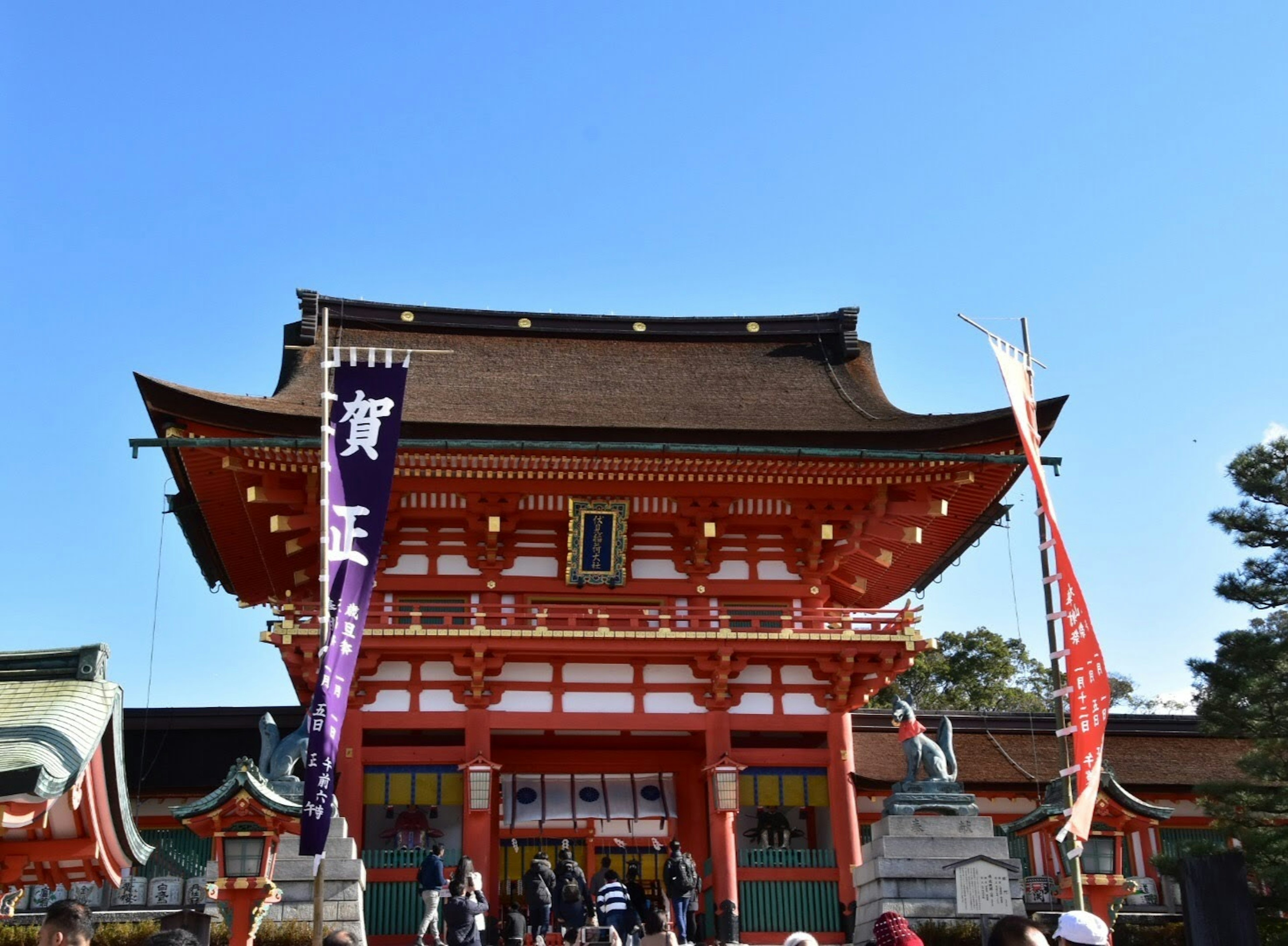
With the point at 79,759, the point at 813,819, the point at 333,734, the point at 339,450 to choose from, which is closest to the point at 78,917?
the point at 79,759

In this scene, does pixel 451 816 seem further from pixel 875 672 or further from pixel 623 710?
pixel 875 672

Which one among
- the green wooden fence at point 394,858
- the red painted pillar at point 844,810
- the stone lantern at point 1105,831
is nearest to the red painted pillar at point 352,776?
the green wooden fence at point 394,858

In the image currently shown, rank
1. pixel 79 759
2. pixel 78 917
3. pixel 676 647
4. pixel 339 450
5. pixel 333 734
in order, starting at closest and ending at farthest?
pixel 78 917 → pixel 79 759 → pixel 333 734 → pixel 339 450 → pixel 676 647

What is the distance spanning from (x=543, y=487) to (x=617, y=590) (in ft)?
6.84

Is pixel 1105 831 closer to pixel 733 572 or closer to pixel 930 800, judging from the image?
pixel 930 800

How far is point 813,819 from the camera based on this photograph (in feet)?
78.8

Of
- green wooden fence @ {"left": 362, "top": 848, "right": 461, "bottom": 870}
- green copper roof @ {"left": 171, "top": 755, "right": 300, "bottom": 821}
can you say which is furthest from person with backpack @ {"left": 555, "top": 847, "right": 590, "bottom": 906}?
green copper roof @ {"left": 171, "top": 755, "right": 300, "bottom": 821}

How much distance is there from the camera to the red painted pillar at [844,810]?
2069 centimetres

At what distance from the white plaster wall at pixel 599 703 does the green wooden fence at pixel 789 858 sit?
9.28 ft

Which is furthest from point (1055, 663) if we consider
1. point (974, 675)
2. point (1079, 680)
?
point (974, 675)

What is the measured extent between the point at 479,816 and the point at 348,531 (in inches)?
341

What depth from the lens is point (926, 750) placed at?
19.8 m

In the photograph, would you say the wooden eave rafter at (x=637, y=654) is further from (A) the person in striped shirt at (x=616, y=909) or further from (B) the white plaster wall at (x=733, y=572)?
(A) the person in striped shirt at (x=616, y=909)

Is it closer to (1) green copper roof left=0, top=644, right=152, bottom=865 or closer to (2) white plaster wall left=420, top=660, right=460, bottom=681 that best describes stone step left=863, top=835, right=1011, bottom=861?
(2) white plaster wall left=420, top=660, right=460, bottom=681
